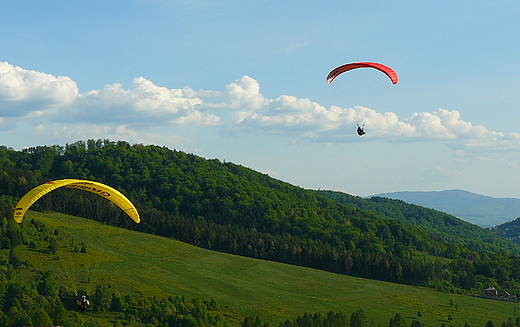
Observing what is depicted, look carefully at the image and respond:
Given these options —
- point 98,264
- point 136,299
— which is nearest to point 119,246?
point 98,264

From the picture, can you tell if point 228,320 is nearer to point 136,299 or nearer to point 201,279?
point 136,299

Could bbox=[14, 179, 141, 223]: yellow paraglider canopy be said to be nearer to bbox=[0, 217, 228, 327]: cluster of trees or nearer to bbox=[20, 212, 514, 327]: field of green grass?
bbox=[0, 217, 228, 327]: cluster of trees

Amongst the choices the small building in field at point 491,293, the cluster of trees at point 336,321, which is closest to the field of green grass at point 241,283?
the cluster of trees at point 336,321

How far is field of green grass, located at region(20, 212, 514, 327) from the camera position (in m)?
118

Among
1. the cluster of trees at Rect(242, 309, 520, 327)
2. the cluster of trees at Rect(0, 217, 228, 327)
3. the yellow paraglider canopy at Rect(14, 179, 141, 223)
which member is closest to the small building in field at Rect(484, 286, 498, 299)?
the cluster of trees at Rect(242, 309, 520, 327)

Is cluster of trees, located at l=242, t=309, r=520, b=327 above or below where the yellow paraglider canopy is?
below

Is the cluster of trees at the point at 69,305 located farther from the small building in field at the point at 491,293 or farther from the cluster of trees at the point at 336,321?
the small building in field at the point at 491,293

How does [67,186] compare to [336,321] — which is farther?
[336,321]

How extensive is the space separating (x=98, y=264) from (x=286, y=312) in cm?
4646

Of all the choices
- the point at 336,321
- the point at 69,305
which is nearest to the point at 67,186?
the point at 69,305

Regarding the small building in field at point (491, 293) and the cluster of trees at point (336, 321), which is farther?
the small building in field at point (491, 293)

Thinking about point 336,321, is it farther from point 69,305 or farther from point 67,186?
point 67,186

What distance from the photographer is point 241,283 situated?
444 feet

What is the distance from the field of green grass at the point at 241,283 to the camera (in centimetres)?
11762
